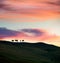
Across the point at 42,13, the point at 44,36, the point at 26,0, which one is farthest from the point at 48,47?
the point at 26,0

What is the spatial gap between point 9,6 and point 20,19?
0.50ft

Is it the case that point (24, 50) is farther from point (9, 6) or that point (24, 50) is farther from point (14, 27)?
point (9, 6)

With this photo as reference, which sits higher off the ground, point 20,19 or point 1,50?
point 20,19

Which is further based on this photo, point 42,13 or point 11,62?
point 42,13

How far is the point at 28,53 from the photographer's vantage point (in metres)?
1.91

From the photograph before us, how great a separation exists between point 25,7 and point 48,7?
0.68ft

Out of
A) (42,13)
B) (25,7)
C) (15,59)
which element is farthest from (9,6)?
(15,59)

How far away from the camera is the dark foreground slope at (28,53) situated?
73.4 inches

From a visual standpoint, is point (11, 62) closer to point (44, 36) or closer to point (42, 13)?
point (44, 36)

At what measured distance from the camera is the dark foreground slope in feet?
6.12

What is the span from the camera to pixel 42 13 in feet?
6.58

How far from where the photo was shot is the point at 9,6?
199 centimetres

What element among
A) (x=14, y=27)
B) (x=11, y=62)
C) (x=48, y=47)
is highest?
(x=14, y=27)

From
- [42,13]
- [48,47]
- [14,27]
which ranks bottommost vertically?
[48,47]
